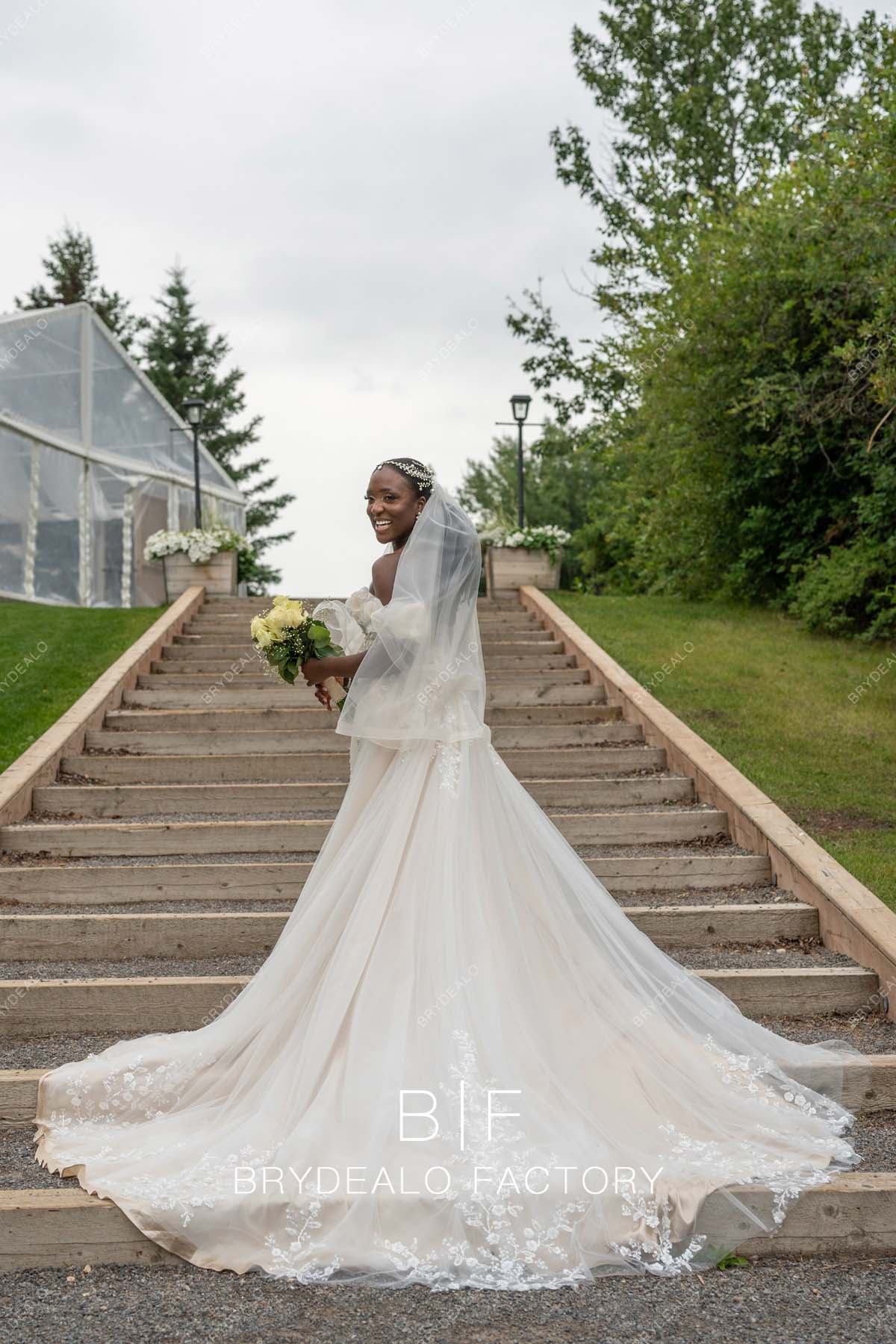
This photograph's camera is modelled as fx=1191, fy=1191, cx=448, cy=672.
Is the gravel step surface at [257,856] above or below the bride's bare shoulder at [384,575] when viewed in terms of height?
below

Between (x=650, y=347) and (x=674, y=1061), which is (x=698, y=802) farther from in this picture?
(x=650, y=347)

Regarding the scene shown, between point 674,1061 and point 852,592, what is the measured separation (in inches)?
419

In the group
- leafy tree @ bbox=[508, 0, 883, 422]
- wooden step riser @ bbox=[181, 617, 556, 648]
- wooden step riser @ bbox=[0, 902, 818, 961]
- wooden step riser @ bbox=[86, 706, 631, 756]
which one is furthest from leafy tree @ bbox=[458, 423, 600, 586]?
wooden step riser @ bbox=[0, 902, 818, 961]

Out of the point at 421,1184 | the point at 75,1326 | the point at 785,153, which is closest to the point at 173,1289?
the point at 75,1326

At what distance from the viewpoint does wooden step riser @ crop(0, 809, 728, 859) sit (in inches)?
281

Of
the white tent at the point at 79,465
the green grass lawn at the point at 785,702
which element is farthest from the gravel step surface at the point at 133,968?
the white tent at the point at 79,465

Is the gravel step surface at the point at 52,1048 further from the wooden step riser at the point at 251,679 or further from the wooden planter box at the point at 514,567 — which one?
the wooden planter box at the point at 514,567

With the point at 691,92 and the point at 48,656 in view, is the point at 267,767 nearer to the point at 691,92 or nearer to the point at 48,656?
the point at 48,656

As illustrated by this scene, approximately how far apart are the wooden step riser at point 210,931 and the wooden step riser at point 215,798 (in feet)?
6.67

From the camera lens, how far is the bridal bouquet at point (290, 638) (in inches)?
154

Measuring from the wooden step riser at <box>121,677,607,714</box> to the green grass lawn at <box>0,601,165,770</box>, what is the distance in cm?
70

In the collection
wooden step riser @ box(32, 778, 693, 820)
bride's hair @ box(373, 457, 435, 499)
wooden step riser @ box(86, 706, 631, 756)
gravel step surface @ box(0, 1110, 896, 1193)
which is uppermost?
bride's hair @ box(373, 457, 435, 499)

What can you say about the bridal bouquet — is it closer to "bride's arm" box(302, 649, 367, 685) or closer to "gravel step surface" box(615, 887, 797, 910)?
"bride's arm" box(302, 649, 367, 685)

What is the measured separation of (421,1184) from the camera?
3.15 metres
